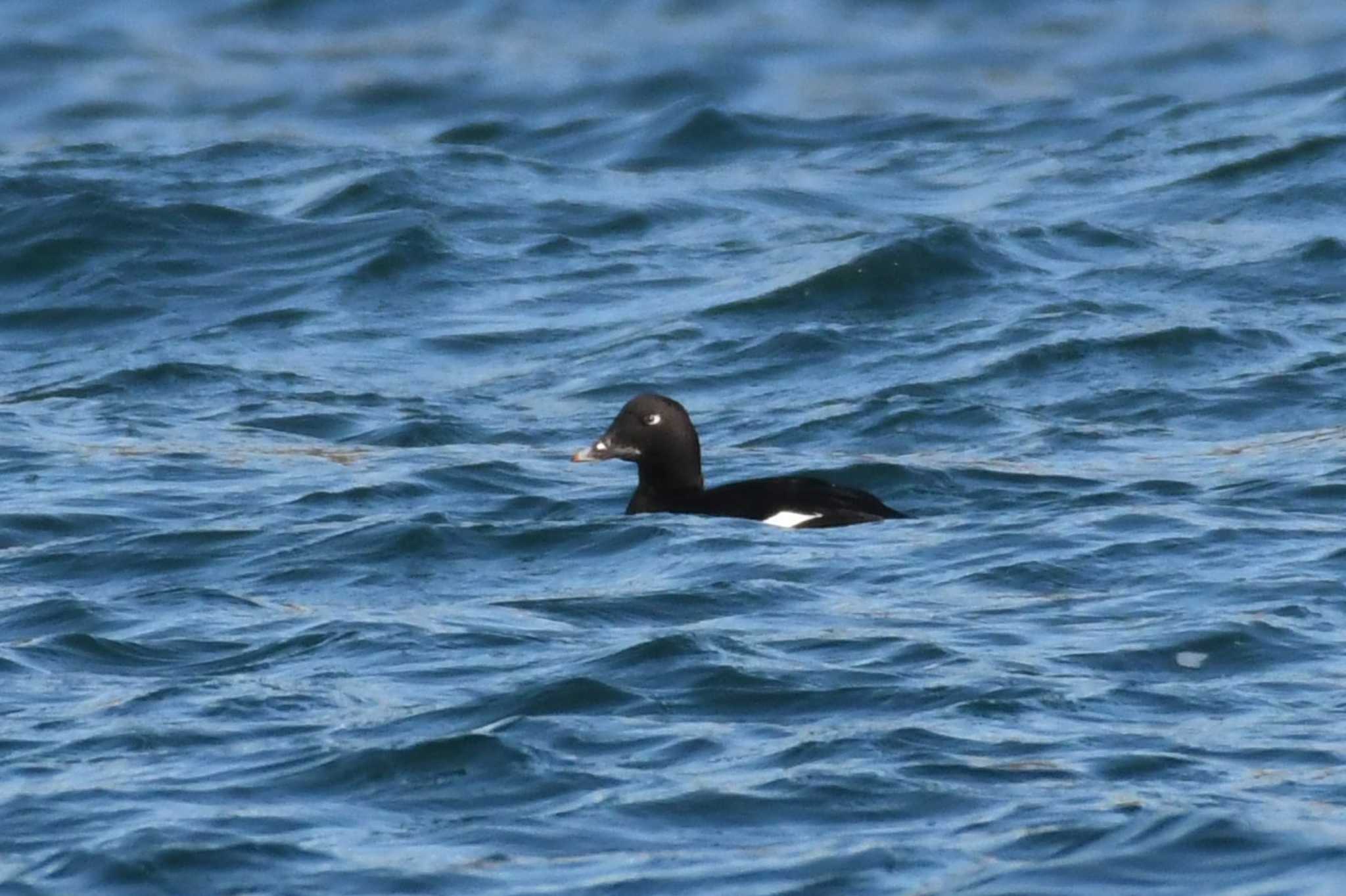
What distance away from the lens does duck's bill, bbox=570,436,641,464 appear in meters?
11.2

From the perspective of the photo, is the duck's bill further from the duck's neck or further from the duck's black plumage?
the duck's neck

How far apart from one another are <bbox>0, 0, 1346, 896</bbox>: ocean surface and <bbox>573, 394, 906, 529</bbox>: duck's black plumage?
0.21 meters

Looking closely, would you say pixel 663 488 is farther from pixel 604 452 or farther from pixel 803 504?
pixel 803 504

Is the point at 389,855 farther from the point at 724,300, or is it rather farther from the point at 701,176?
the point at 701,176

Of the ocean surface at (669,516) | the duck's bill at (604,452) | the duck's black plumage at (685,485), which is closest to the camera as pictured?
the ocean surface at (669,516)

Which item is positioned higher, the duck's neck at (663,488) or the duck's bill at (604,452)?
the duck's bill at (604,452)

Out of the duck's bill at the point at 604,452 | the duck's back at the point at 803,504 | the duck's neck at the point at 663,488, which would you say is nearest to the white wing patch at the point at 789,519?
the duck's back at the point at 803,504

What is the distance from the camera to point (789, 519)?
1007cm

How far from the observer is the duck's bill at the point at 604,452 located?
11.2m

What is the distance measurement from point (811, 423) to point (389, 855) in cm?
627

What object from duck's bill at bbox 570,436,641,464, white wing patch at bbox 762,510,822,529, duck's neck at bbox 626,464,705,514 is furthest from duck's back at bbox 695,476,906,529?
duck's bill at bbox 570,436,641,464

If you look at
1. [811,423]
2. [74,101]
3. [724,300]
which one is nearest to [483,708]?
[811,423]

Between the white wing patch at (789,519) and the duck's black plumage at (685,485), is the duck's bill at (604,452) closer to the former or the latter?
the duck's black plumage at (685,485)

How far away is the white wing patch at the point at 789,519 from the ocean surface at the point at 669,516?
0.07 meters
